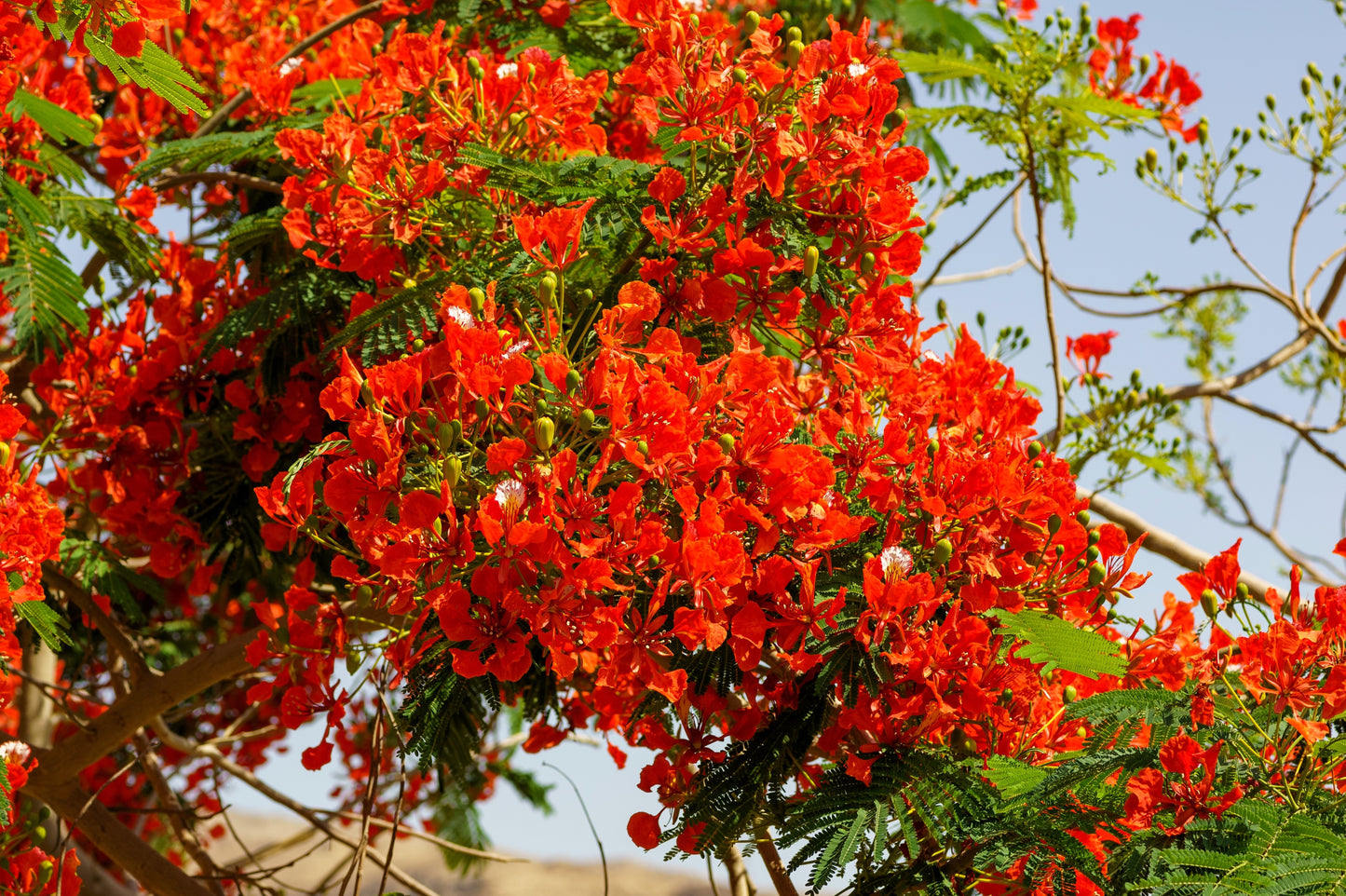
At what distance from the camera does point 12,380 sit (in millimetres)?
3607

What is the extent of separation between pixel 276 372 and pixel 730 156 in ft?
4.61

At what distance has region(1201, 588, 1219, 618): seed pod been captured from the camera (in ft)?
6.93

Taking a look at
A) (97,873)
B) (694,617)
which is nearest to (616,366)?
(694,617)

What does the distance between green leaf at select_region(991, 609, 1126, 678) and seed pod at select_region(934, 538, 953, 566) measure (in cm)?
16

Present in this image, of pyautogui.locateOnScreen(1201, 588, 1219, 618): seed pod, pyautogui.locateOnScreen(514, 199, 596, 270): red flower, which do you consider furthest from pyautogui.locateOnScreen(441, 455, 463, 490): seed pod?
pyautogui.locateOnScreen(1201, 588, 1219, 618): seed pod

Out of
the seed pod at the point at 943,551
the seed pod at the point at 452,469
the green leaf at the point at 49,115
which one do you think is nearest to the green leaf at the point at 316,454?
the seed pod at the point at 452,469

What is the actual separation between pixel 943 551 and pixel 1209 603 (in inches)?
19.9

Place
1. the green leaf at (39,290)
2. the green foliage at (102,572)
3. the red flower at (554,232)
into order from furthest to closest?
the green foliage at (102,572) < the green leaf at (39,290) < the red flower at (554,232)

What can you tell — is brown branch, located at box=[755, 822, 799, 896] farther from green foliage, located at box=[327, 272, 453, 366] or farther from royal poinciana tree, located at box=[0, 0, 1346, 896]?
green foliage, located at box=[327, 272, 453, 366]

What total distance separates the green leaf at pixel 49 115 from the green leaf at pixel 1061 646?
8.76 feet

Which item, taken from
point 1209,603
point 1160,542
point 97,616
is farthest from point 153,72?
point 1160,542

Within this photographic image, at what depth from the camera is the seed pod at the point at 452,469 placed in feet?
5.78

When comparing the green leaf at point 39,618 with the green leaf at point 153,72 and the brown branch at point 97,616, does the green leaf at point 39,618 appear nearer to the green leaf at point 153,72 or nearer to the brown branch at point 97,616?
the brown branch at point 97,616

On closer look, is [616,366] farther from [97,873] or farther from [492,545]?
[97,873]
